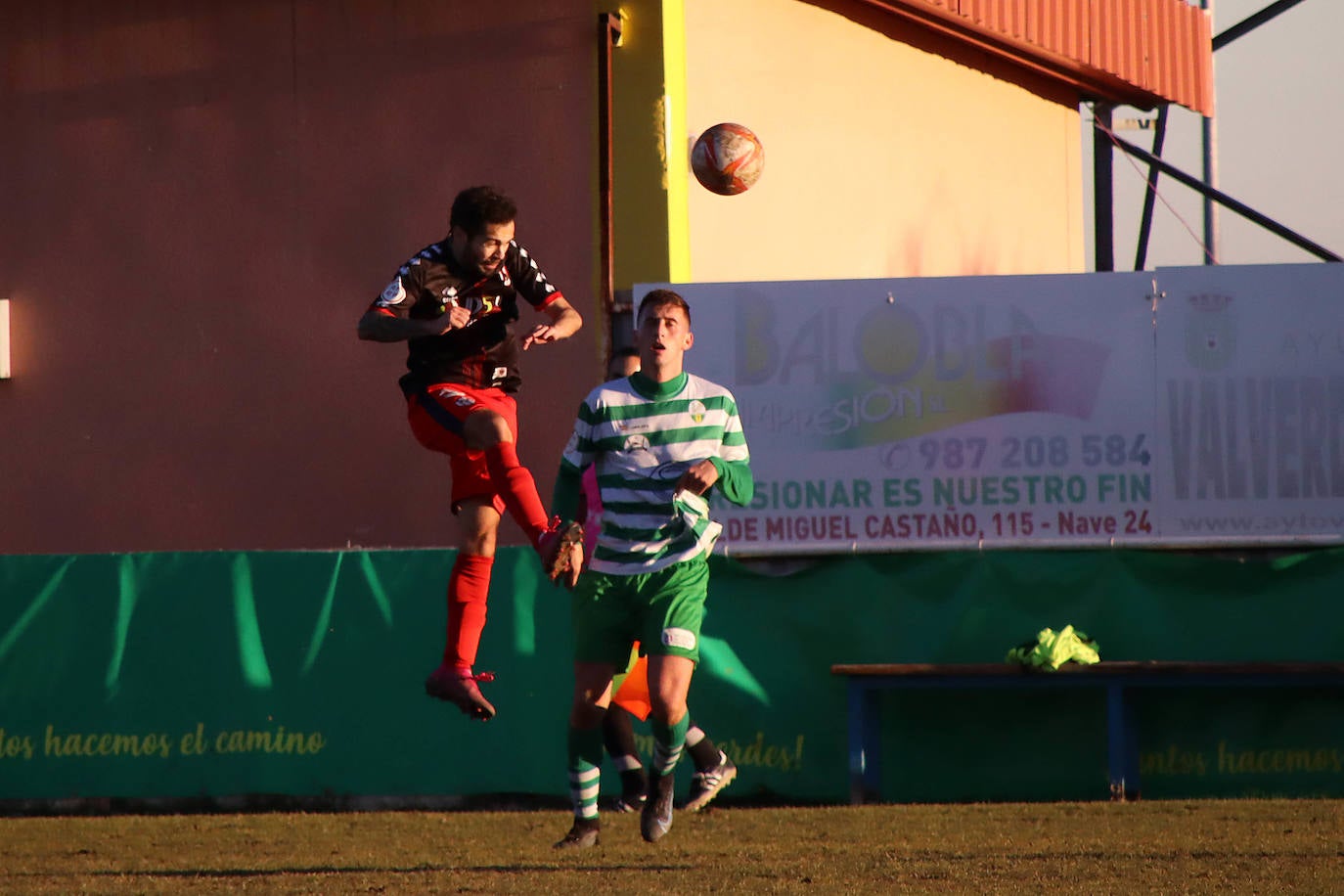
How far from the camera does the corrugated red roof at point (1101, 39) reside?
51.3 feet

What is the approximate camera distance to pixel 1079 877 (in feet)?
24.8

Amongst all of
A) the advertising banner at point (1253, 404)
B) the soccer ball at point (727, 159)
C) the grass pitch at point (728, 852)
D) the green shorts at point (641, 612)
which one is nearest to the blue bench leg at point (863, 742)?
the grass pitch at point (728, 852)

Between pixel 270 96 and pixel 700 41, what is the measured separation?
3.09 m

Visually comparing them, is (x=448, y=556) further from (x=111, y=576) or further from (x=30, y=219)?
(x=30, y=219)

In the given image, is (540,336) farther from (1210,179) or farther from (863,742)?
(1210,179)

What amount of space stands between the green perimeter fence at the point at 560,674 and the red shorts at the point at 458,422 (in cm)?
345

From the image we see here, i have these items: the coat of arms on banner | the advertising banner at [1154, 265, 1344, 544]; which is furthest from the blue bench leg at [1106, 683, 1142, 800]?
the coat of arms on banner

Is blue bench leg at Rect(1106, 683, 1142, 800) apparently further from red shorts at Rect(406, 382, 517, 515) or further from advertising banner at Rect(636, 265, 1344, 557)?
red shorts at Rect(406, 382, 517, 515)

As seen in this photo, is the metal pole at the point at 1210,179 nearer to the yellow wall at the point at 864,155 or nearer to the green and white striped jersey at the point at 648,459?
the yellow wall at the point at 864,155

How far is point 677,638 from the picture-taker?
774 cm

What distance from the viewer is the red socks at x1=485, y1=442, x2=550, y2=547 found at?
739 centimetres

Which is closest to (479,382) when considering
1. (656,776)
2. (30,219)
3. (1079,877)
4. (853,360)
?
(656,776)

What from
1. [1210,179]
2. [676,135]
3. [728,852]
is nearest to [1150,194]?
[1210,179]

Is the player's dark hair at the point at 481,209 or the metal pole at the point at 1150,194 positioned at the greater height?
the metal pole at the point at 1150,194
